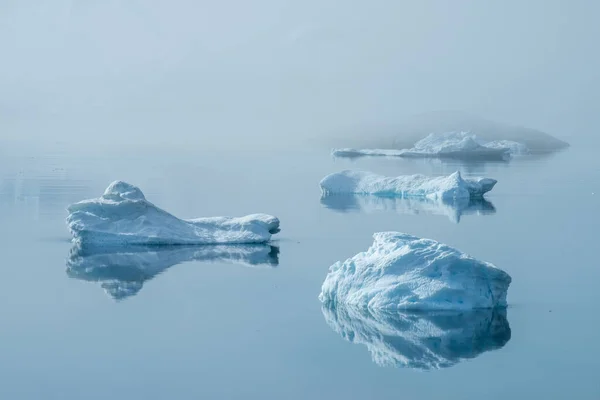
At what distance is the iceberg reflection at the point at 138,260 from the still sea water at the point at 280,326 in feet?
0.21

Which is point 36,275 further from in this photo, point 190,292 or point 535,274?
point 535,274

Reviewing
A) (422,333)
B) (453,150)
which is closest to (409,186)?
(422,333)

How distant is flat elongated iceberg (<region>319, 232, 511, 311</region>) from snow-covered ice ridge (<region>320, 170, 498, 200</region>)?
12982 millimetres

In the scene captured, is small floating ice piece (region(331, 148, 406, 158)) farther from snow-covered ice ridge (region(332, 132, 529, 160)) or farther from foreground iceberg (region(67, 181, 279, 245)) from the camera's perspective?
foreground iceberg (region(67, 181, 279, 245))

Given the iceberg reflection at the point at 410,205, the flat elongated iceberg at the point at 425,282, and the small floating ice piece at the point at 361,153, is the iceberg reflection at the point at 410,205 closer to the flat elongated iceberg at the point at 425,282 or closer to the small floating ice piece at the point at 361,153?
the flat elongated iceberg at the point at 425,282

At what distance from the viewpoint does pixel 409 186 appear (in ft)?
79.6

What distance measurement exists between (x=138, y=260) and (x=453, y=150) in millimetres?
33552

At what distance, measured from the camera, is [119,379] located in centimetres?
818

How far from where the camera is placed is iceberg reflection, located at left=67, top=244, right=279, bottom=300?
12.5m

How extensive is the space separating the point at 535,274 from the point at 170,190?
1531 cm

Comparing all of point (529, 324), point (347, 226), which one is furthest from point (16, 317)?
point (347, 226)

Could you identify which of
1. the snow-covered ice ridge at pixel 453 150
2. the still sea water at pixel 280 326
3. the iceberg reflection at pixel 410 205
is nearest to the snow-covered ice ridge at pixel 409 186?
the iceberg reflection at pixel 410 205

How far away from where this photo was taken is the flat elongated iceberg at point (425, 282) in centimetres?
1014

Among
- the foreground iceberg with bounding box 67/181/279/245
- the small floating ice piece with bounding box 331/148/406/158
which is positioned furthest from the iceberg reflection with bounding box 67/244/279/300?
the small floating ice piece with bounding box 331/148/406/158
